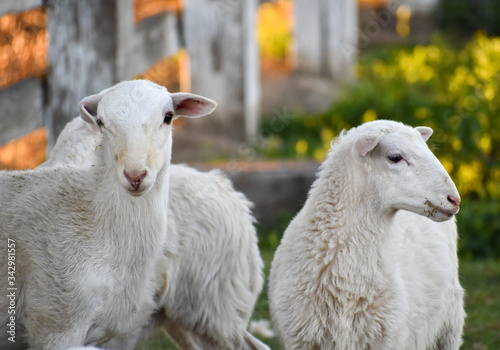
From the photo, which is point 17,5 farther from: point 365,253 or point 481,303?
point 481,303

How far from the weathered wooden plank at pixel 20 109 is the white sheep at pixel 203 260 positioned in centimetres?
83

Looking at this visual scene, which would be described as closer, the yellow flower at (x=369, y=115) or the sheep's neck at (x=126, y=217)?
the sheep's neck at (x=126, y=217)

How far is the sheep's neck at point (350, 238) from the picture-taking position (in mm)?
3795

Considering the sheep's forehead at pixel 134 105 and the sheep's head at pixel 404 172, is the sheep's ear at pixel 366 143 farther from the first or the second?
the sheep's forehead at pixel 134 105

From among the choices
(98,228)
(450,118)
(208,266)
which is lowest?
(450,118)

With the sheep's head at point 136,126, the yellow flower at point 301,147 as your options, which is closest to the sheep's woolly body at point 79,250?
the sheep's head at point 136,126

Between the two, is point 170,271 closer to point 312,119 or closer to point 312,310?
→ point 312,310

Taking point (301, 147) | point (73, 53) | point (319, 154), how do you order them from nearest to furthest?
point (73, 53) < point (319, 154) < point (301, 147)

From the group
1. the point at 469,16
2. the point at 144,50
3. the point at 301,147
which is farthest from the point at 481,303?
the point at 469,16

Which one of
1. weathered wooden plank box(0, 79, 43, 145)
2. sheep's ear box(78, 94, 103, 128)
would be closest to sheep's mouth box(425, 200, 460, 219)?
sheep's ear box(78, 94, 103, 128)

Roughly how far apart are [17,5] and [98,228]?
2.02m

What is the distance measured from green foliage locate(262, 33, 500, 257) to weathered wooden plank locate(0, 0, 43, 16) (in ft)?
9.61

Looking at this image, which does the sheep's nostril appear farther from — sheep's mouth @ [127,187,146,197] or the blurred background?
the blurred background

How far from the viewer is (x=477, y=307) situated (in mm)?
5711
